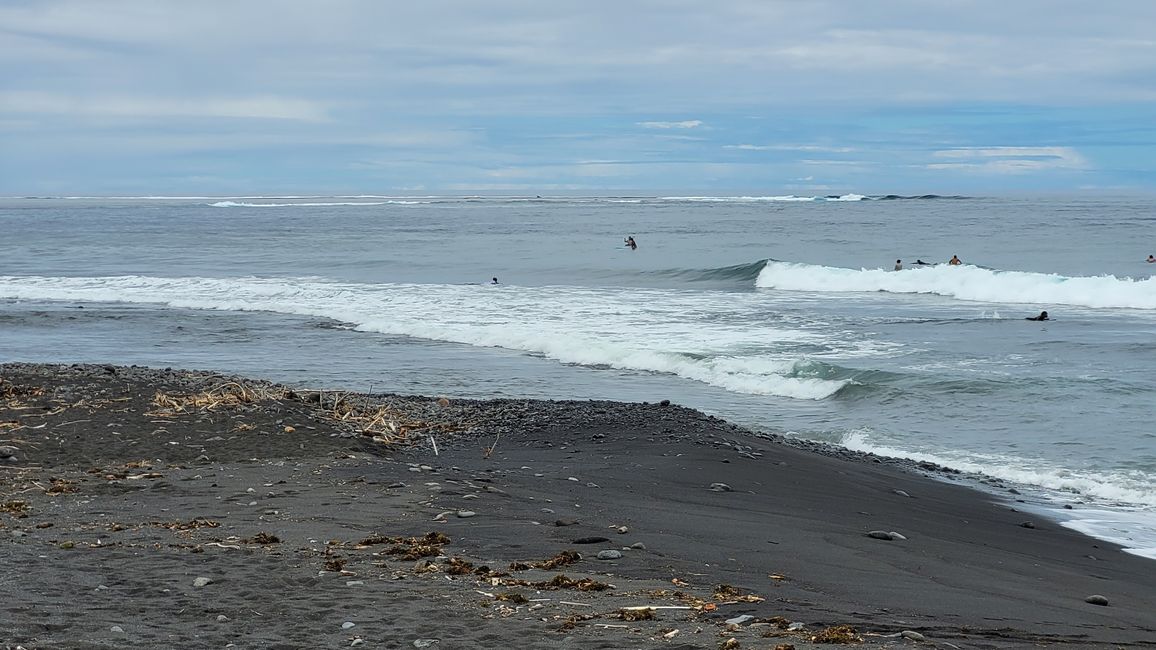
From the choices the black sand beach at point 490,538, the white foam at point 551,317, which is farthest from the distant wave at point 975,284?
the black sand beach at point 490,538

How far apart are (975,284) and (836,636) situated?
32683 millimetres

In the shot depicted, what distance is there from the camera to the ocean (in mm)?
13273

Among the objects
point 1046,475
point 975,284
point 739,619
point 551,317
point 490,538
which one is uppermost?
point 975,284

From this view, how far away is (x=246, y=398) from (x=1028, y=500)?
7.90 m

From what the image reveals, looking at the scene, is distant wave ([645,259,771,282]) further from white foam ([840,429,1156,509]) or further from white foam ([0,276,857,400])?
white foam ([840,429,1156,509])

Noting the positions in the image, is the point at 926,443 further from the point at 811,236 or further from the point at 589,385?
the point at 811,236

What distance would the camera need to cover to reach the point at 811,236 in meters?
64.1

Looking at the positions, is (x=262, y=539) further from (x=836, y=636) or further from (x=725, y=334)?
(x=725, y=334)

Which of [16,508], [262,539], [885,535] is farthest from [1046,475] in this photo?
[16,508]

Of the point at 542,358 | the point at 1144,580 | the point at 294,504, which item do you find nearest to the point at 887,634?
the point at 1144,580

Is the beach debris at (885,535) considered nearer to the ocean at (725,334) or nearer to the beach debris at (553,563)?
the ocean at (725,334)

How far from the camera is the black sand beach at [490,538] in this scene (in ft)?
16.3

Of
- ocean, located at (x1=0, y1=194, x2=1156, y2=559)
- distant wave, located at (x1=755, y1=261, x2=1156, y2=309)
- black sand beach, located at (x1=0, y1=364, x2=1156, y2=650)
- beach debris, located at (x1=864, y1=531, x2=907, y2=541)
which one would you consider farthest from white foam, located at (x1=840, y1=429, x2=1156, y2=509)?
distant wave, located at (x1=755, y1=261, x2=1156, y2=309)

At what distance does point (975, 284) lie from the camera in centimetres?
3503
